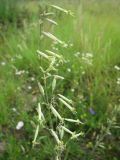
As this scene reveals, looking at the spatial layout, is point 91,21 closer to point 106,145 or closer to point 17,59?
point 17,59

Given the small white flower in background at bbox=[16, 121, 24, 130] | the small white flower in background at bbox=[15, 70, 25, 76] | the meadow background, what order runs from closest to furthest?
the meadow background, the small white flower in background at bbox=[16, 121, 24, 130], the small white flower in background at bbox=[15, 70, 25, 76]

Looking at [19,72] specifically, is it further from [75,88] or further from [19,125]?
[19,125]

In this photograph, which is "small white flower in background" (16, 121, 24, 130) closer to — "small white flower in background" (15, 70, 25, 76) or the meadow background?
the meadow background

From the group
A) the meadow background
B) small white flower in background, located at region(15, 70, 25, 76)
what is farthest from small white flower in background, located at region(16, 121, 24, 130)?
small white flower in background, located at region(15, 70, 25, 76)

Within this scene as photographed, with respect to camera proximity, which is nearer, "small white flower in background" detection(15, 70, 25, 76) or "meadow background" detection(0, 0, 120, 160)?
"meadow background" detection(0, 0, 120, 160)

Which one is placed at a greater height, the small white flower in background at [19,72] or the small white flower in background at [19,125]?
the small white flower in background at [19,72]

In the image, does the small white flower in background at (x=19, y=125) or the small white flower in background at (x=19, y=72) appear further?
the small white flower in background at (x=19, y=72)

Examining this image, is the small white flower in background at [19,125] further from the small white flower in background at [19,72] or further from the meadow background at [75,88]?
the small white flower in background at [19,72]

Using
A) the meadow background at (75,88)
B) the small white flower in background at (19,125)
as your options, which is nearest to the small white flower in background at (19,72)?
the meadow background at (75,88)

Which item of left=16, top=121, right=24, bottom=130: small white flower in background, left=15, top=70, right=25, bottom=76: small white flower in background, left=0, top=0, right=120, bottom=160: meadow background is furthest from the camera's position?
left=15, top=70, right=25, bottom=76: small white flower in background
